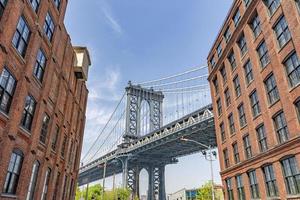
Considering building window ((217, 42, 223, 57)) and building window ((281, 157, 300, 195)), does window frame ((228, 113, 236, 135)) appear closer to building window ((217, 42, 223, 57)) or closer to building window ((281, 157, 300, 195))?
building window ((217, 42, 223, 57))

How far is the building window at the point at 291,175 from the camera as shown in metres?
16.9

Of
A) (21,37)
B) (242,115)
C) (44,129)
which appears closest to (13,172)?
(44,129)

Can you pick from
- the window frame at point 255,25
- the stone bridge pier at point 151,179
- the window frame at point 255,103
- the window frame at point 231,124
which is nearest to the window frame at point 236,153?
Answer: the window frame at point 231,124

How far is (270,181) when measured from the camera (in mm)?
20141

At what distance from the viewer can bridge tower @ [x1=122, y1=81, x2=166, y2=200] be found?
84044 millimetres

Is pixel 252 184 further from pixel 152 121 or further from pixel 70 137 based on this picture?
pixel 152 121

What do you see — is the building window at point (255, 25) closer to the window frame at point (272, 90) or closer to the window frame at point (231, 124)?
the window frame at point (272, 90)

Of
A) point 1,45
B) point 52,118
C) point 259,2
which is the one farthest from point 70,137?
point 259,2

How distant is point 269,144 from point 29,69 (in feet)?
56.9

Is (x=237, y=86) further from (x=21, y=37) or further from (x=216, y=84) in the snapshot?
(x=21, y=37)

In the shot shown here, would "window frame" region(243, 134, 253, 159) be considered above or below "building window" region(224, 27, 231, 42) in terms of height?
below

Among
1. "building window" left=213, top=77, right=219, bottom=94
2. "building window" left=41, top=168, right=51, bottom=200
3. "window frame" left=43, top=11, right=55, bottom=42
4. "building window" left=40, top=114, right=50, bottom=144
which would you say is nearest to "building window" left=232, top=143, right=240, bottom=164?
"building window" left=213, top=77, right=219, bottom=94

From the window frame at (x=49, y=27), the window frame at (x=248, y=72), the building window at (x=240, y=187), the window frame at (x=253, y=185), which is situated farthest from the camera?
the building window at (x=240, y=187)

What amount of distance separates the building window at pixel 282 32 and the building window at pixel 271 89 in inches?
106
